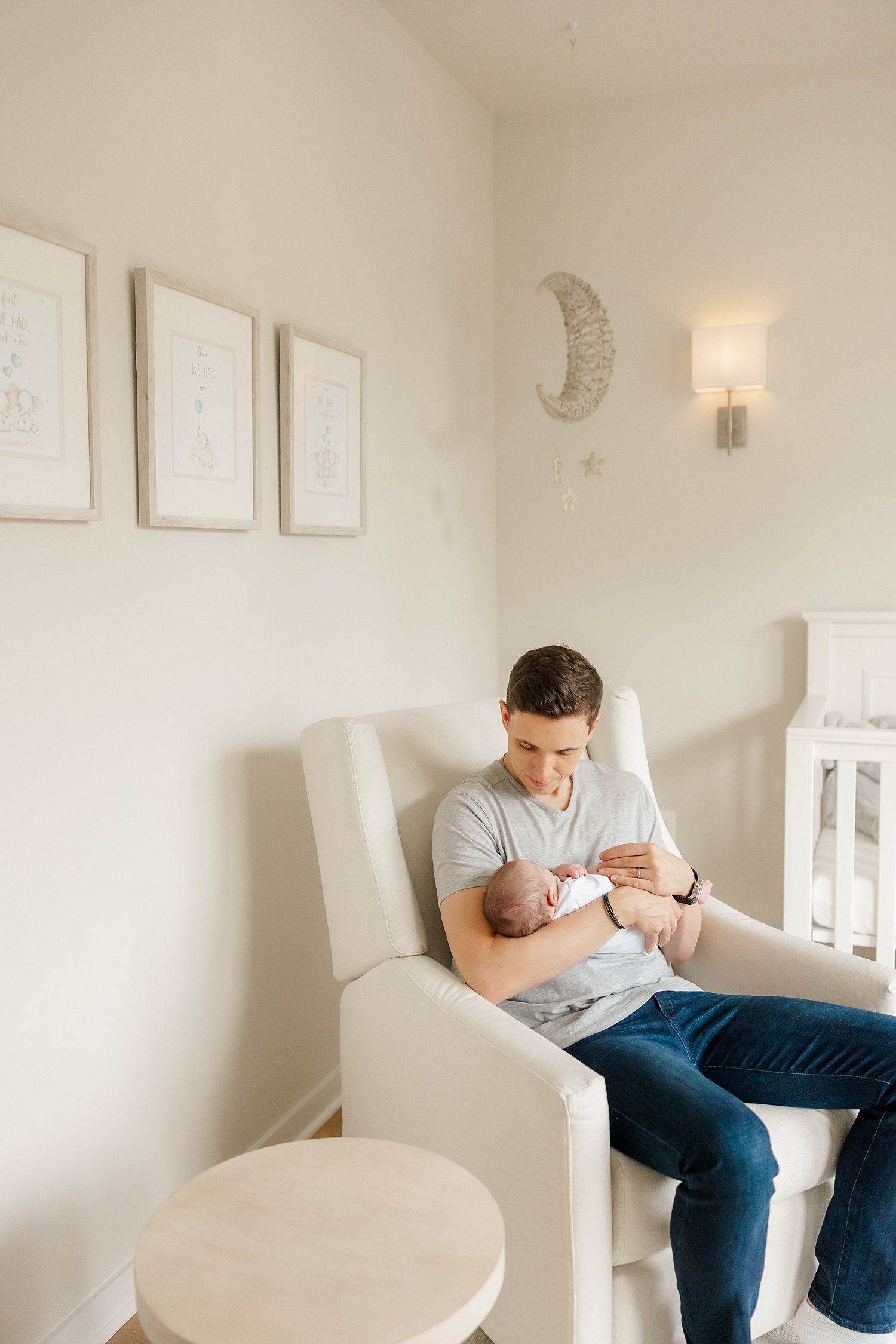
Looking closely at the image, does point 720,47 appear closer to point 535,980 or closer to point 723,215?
point 723,215

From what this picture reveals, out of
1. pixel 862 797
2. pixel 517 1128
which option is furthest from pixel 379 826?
pixel 862 797

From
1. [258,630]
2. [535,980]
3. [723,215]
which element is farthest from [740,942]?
[723,215]

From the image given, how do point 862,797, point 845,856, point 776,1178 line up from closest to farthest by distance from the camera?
point 776,1178 < point 845,856 < point 862,797

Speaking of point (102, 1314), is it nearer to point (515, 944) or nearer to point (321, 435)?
point (515, 944)

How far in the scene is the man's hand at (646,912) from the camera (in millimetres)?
1653

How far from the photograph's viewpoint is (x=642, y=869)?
174 centimetres

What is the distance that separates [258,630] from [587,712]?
2.42 feet

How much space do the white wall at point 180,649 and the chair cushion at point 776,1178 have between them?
2.83 ft

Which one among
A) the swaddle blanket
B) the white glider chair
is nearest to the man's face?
the white glider chair

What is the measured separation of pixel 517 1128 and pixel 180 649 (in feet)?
3.27

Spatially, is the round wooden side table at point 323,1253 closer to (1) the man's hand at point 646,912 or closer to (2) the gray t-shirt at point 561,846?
(2) the gray t-shirt at point 561,846

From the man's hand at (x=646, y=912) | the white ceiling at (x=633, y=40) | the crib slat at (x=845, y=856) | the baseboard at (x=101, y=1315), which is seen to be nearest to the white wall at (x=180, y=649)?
the baseboard at (x=101, y=1315)

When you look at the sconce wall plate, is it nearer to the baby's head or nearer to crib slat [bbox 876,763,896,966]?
crib slat [bbox 876,763,896,966]

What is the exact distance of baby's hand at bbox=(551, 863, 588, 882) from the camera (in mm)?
1685
